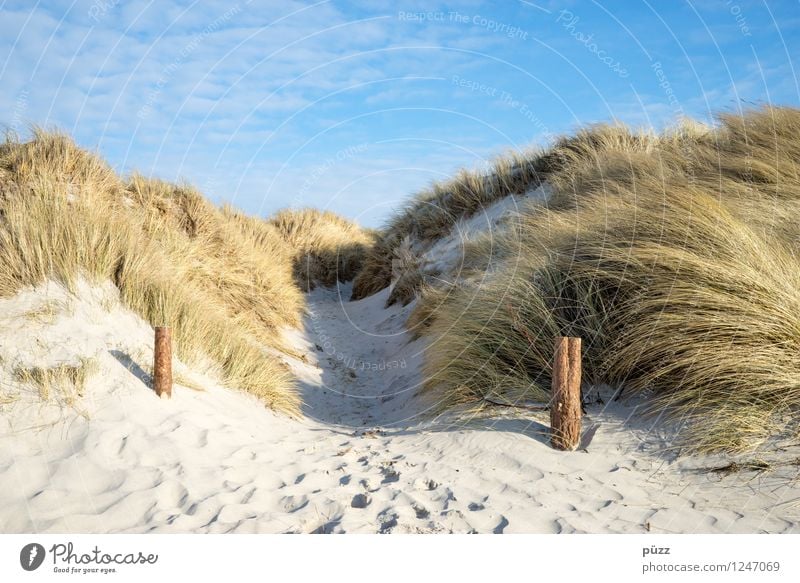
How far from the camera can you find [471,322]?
622 cm

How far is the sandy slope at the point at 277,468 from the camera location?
367 cm

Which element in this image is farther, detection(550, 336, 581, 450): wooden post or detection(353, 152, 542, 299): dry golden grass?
detection(353, 152, 542, 299): dry golden grass

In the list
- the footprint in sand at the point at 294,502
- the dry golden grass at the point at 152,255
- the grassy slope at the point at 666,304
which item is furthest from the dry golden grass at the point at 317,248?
the footprint in sand at the point at 294,502

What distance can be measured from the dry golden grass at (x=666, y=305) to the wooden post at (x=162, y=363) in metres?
2.44

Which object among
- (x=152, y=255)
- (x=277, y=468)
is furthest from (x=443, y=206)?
(x=277, y=468)

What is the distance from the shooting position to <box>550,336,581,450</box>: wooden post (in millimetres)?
4602

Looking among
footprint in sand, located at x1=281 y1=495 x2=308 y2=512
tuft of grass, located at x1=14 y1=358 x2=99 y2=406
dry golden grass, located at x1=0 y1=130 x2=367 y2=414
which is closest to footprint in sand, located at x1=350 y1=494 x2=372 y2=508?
footprint in sand, located at x1=281 y1=495 x2=308 y2=512

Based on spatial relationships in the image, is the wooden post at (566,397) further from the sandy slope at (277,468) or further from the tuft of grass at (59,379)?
the tuft of grass at (59,379)
